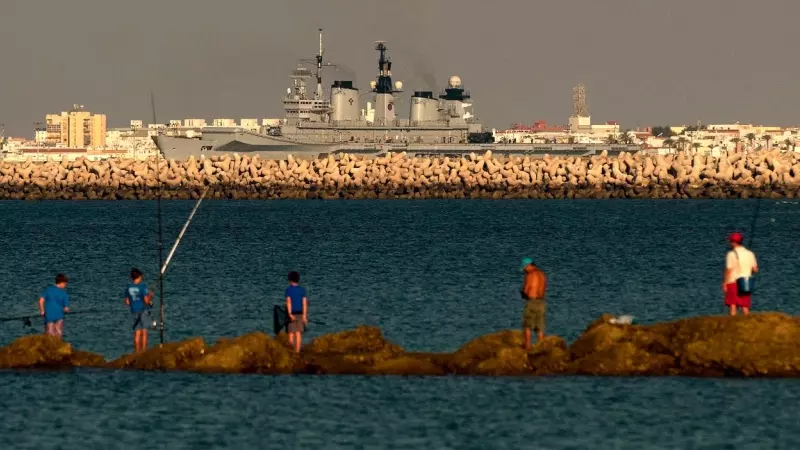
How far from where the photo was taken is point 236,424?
20.1 meters

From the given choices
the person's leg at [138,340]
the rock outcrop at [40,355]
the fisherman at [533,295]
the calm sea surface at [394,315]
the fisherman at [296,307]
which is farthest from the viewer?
the person's leg at [138,340]

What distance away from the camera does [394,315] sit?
32.8 meters

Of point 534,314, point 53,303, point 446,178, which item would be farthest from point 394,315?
point 446,178

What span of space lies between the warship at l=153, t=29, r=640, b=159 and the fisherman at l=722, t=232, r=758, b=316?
108 meters

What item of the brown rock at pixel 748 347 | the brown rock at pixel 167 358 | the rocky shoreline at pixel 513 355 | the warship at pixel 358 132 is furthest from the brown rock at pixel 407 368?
the warship at pixel 358 132

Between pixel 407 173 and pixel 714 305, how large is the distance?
74.3 meters

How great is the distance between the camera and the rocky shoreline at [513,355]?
2217 cm

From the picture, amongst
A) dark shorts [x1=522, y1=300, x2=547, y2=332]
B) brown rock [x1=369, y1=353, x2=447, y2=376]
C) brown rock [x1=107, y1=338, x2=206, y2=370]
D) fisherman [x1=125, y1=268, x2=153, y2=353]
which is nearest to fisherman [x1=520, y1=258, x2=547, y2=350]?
dark shorts [x1=522, y1=300, x2=547, y2=332]

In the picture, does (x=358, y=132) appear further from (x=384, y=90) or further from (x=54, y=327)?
(x=54, y=327)

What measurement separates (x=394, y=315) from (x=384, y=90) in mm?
113541

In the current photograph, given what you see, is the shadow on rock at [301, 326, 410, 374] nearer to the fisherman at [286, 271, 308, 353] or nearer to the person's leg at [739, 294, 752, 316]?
the fisherman at [286, 271, 308, 353]

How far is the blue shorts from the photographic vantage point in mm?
23845

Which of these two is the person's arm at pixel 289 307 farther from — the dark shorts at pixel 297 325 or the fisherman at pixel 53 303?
the fisherman at pixel 53 303

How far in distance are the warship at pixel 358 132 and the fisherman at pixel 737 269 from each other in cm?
10830
